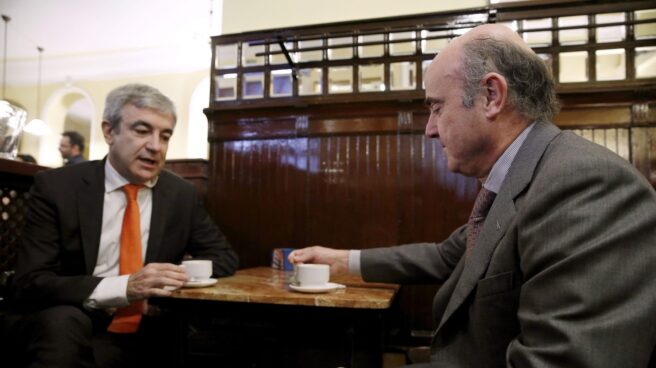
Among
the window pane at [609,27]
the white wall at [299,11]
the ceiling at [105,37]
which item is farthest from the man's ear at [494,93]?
the ceiling at [105,37]

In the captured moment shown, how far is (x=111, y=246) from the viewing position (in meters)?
1.68

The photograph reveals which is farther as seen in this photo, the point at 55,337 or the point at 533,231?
the point at 55,337

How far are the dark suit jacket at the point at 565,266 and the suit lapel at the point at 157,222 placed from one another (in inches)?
49.7

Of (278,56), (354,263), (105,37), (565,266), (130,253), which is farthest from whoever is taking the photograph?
(105,37)

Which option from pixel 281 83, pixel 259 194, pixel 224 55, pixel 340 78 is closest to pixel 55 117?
pixel 224 55

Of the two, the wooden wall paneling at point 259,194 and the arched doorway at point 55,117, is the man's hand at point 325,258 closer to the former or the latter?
the wooden wall paneling at point 259,194

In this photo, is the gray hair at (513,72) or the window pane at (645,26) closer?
the gray hair at (513,72)

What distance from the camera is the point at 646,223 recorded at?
2.18ft

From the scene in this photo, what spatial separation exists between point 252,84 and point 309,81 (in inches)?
15.5

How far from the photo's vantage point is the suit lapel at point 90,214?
5.21 ft

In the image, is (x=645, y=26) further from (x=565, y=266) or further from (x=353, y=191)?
(x=565, y=266)

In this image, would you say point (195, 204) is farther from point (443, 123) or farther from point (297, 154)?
point (443, 123)

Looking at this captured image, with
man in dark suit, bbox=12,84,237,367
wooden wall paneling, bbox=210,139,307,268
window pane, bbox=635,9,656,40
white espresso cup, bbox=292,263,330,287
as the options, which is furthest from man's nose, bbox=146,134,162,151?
window pane, bbox=635,9,656,40

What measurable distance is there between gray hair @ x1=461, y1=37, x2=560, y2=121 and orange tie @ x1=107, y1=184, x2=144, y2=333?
52.2 inches
